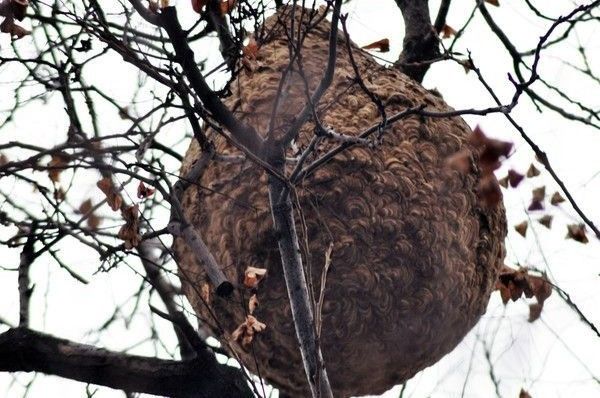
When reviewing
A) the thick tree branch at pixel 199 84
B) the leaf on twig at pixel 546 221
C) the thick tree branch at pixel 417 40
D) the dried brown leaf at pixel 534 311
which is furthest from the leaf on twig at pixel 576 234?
the thick tree branch at pixel 199 84

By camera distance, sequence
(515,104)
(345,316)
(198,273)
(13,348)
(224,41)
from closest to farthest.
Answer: (515,104) < (345,316) < (198,273) < (13,348) < (224,41)

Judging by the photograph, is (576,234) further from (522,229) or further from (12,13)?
(12,13)

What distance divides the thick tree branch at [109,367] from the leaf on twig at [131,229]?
1.46ft

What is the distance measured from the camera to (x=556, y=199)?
342 centimetres

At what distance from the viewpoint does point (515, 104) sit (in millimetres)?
2355

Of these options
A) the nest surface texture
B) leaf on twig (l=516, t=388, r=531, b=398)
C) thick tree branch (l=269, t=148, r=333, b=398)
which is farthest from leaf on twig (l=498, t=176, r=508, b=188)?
leaf on twig (l=516, t=388, r=531, b=398)

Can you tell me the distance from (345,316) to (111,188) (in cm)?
85

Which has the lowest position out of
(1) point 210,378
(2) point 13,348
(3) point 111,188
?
(1) point 210,378

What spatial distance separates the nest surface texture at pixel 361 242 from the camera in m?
2.93

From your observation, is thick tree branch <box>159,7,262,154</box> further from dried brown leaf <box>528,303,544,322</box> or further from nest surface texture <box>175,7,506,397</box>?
dried brown leaf <box>528,303,544,322</box>

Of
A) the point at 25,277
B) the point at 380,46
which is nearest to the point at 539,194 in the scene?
the point at 380,46

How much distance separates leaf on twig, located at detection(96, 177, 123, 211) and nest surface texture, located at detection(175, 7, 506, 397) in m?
0.23

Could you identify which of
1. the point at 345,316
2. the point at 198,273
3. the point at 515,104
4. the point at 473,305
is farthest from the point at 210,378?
the point at 515,104

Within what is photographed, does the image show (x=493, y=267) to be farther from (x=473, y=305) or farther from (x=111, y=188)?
(x=111, y=188)
